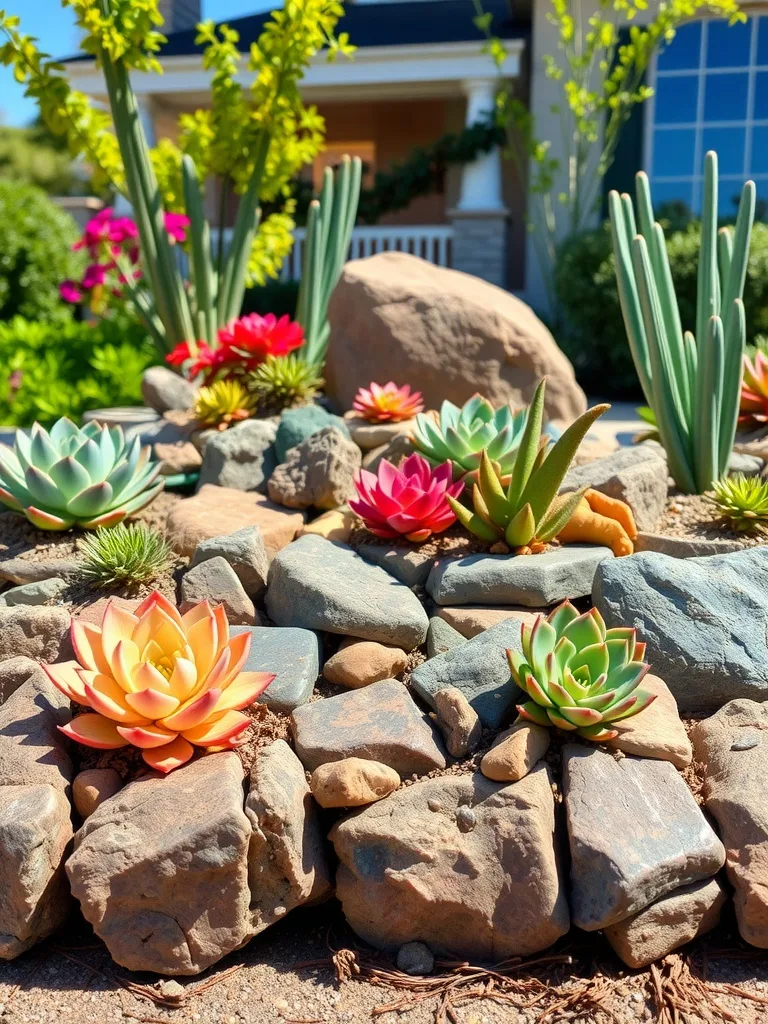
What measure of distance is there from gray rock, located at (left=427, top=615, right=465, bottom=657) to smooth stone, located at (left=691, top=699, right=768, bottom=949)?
696mm

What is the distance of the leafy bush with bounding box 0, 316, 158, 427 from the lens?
5.51m

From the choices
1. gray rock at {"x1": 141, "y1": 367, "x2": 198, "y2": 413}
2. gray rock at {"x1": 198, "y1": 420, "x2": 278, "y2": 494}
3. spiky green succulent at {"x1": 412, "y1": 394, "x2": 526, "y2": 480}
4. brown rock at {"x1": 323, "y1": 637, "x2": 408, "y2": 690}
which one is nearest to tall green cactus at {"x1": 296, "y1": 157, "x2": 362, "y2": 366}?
gray rock at {"x1": 141, "y1": 367, "x2": 198, "y2": 413}

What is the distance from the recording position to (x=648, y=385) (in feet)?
11.5

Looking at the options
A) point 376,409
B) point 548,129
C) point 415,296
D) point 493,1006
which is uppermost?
point 548,129

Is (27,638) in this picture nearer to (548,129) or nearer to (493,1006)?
(493,1006)

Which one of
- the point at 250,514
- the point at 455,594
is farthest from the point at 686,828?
the point at 250,514

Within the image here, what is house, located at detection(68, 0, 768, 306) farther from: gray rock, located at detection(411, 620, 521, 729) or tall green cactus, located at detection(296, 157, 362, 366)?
gray rock, located at detection(411, 620, 521, 729)

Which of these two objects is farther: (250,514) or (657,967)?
(250,514)

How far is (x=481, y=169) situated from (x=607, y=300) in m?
3.13

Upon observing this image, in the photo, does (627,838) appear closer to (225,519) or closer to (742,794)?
(742,794)

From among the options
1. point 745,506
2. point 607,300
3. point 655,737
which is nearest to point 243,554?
point 655,737

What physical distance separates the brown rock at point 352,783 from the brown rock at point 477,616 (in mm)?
592

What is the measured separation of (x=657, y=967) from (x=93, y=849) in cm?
128

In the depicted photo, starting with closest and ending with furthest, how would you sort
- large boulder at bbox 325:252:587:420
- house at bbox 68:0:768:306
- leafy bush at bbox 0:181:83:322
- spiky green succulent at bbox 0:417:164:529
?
spiky green succulent at bbox 0:417:164:529 < large boulder at bbox 325:252:587:420 < leafy bush at bbox 0:181:83:322 < house at bbox 68:0:768:306
